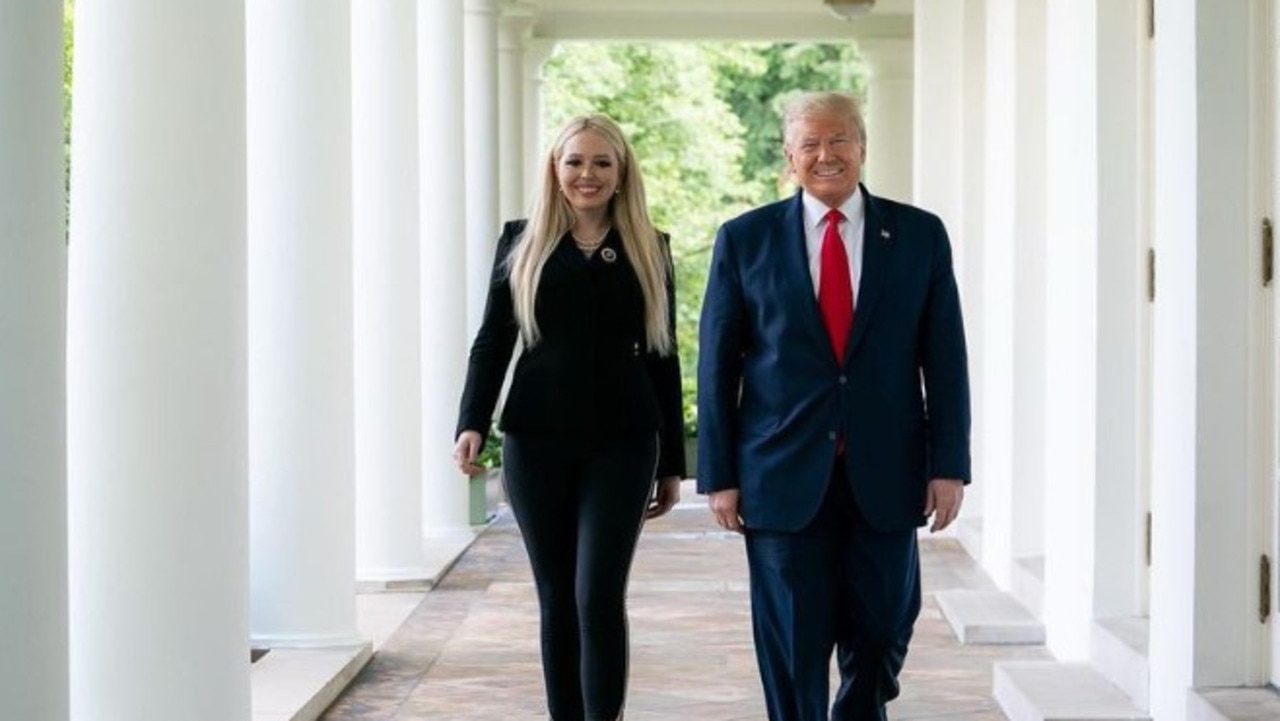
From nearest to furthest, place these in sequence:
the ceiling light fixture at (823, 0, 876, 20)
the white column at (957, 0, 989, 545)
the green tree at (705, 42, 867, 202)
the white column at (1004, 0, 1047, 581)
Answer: the white column at (1004, 0, 1047, 581)
the white column at (957, 0, 989, 545)
the ceiling light fixture at (823, 0, 876, 20)
the green tree at (705, 42, 867, 202)

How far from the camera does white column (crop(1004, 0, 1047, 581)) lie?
12.3 metres

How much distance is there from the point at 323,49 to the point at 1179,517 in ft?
15.1

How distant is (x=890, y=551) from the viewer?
6.61 metres

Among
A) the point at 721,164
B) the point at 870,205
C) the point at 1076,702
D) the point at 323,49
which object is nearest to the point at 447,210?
the point at 323,49

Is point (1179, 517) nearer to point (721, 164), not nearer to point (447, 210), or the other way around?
point (447, 210)

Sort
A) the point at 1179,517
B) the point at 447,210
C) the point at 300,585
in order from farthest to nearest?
the point at 447,210 < the point at 300,585 < the point at 1179,517

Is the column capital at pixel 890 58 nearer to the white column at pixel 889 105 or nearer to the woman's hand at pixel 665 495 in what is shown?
the white column at pixel 889 105

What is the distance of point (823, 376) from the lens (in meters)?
6.57

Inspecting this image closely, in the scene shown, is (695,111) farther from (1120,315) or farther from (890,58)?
(1120,315)

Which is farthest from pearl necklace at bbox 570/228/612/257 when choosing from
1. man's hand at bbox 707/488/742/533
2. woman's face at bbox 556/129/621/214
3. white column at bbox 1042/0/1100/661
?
white column at bbox 1042/0/1100/661

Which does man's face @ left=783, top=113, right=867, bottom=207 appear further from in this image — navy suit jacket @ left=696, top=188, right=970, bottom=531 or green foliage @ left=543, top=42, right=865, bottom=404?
green foliage @ left=543, top=42, right=865, bottom=404

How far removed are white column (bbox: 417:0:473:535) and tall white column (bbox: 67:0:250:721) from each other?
28.0ft

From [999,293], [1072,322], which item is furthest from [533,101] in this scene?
[1072,322]

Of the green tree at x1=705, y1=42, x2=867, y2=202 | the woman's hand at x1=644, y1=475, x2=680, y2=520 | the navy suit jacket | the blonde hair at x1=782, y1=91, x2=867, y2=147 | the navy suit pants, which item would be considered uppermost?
the green tree at x1=705, y1=42, x2=867, y2=202
